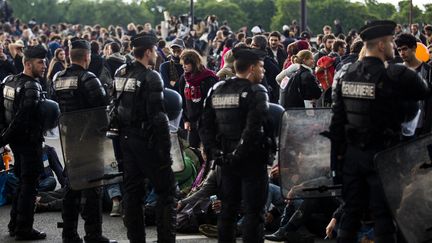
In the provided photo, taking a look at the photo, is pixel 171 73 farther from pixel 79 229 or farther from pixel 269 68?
pixel 79 229

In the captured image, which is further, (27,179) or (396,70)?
(27,179)

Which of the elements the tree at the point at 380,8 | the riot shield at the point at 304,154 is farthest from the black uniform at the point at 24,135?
the tree at the point at 380,8

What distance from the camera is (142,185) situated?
9086mm

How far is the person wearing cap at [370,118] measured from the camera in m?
7.53

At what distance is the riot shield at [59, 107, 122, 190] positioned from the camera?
31.4 feet

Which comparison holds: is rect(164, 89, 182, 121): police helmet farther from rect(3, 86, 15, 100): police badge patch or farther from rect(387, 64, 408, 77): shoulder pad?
rect(387, 64, 408, 77): shoulder pad

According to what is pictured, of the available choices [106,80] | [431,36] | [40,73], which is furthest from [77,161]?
[431,36]

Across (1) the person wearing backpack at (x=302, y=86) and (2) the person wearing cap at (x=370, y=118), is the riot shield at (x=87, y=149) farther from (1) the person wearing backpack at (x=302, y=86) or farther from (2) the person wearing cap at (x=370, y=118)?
(1) the person wearing backpack at (x=302, y=86)

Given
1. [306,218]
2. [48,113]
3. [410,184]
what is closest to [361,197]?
[410,184]

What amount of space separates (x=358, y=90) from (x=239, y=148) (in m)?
1.11

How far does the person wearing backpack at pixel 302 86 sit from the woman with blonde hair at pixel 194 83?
2.86 feet

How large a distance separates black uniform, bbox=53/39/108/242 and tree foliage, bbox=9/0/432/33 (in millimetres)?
17133

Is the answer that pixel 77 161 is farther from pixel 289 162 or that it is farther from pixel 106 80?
pixel 106 80

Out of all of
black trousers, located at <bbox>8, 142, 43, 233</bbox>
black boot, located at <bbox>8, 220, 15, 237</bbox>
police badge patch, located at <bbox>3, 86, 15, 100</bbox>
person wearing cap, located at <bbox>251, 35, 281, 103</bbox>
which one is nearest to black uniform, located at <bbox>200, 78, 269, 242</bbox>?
black trousers, located at <bbox>8, 142, 43, 233</bbox>
